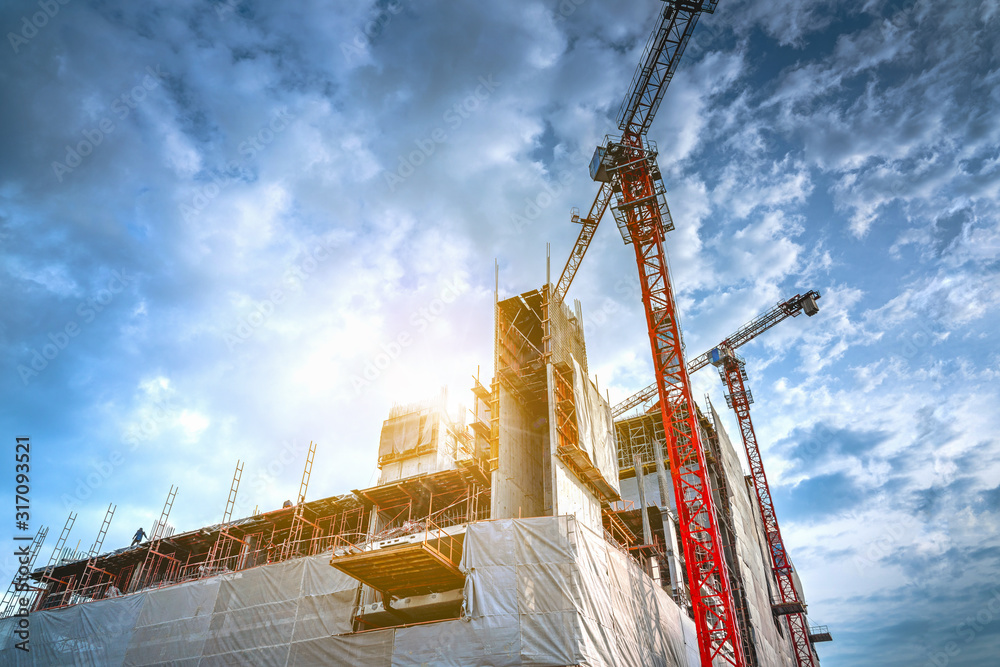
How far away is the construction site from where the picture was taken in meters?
19.5

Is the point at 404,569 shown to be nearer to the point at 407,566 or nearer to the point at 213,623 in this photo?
the point at 407,566

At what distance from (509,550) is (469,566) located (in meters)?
1.45

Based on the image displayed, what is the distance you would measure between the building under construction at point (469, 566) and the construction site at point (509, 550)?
9 cm

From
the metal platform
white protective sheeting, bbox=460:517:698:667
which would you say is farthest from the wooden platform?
white protective sheeting, bbox=460:517:698:667

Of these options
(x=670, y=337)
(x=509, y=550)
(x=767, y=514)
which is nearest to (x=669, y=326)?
(x=670, y=337)

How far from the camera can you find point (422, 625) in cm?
1959

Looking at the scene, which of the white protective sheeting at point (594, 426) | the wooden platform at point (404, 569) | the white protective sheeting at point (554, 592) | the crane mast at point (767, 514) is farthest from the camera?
the crane mast at point (767, 514)

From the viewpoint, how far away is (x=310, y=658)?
21766 millimetres

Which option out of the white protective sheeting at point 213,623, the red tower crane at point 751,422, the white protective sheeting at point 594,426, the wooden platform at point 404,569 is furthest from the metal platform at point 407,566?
the red tower crane at point 751,422

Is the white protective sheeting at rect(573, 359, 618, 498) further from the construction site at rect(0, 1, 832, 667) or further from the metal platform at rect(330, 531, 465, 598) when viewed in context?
the metal platform at rect(330, 531, 465, 598)

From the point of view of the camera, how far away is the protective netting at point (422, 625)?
1852 cm

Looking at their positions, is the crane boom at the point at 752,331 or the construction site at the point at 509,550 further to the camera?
the crane boom at the point at 752,331

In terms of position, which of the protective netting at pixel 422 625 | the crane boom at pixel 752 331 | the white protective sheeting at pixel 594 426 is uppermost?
the crane boom at pixel 752 331

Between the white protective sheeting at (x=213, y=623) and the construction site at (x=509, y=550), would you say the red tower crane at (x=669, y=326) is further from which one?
the white protective sheeting at (x=213, y=623)
